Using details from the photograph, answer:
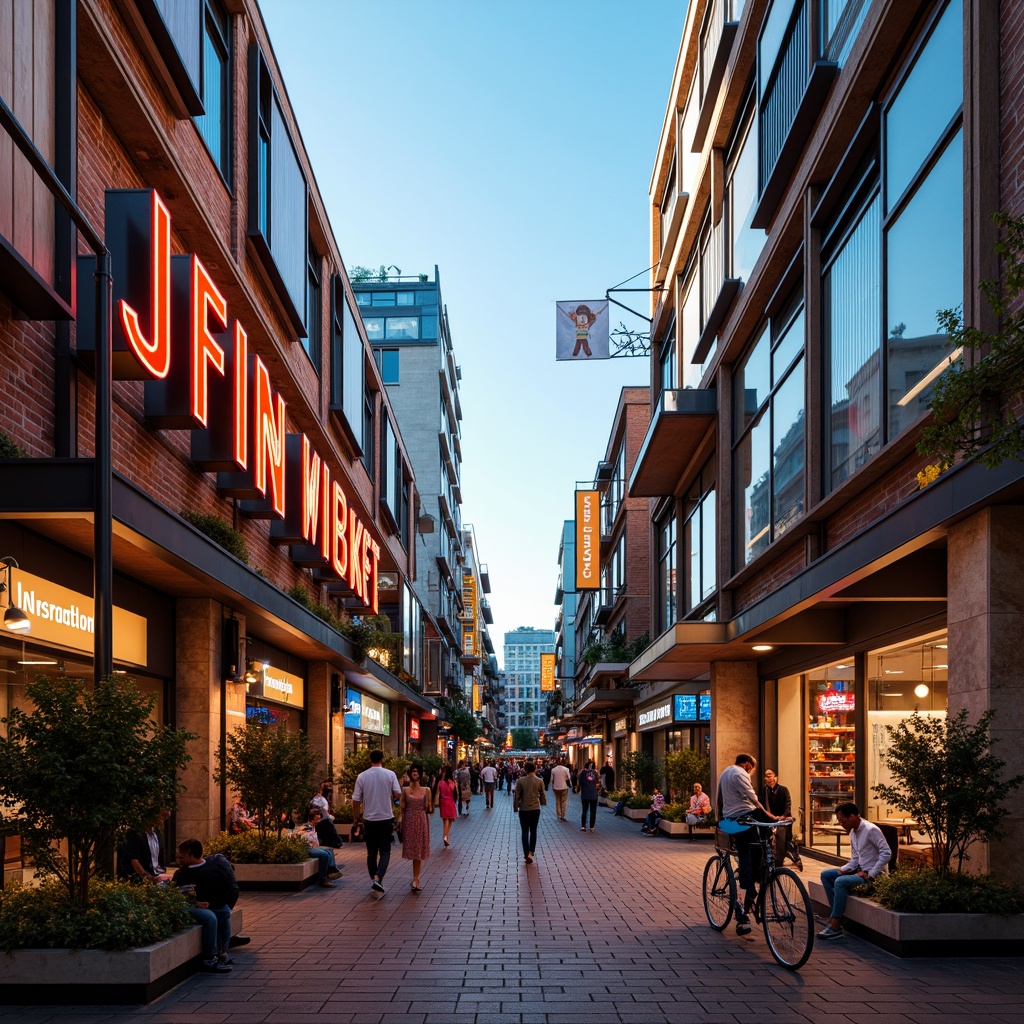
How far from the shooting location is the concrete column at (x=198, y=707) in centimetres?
1558

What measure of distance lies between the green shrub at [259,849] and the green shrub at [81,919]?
5990 millimetres

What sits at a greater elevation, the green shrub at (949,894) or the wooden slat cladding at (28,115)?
the wooden slat cladding at (28,115)

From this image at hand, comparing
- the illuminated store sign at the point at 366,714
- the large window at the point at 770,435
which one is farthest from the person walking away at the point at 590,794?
the large window at the point at 770,435

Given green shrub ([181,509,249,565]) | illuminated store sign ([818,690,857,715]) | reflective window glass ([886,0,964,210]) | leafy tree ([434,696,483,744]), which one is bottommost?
leafy tree ([434,696,483,744])

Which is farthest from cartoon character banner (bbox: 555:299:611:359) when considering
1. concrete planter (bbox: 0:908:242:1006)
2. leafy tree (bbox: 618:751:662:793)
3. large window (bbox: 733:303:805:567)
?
concrete planter (bbox: 0:908:242:1006)

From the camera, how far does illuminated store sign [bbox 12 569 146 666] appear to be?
10.7 metres

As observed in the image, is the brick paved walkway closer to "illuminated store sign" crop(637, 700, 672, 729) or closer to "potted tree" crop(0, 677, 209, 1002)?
"potted tree" crop(0, 677, 209, 1002)

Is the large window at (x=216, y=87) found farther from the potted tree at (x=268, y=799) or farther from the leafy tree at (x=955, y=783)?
the leafy tree at (x=955, y=783)

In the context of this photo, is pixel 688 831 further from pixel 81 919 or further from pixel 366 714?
pixel 81 919

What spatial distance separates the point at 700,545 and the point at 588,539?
2755 centimetres

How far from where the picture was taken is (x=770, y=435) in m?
20.0

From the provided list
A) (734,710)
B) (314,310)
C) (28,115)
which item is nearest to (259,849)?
(28,115)

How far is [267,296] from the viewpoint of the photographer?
19.9 meters

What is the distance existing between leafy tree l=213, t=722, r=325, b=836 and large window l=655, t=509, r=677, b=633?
18.6 meters
